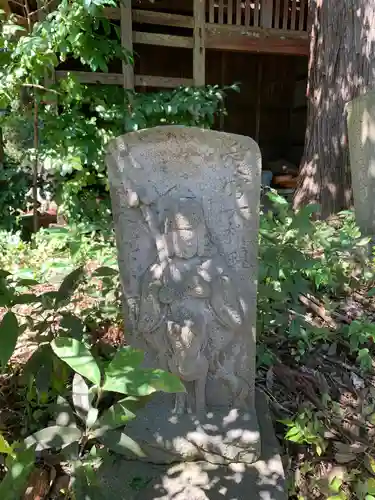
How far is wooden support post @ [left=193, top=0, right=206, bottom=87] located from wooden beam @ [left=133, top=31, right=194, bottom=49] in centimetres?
10

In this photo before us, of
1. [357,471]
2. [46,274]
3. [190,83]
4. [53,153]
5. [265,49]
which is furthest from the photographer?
[265,49]

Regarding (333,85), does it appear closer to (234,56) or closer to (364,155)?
(364,155)

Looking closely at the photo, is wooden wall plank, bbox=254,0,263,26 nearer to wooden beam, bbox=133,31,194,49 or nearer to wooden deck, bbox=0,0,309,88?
wooden deck, bbox=0,0,309,88

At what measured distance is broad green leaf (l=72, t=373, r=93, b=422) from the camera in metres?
1.30

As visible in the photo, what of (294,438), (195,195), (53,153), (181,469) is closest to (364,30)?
(53,153)

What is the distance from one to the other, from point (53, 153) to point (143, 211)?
2454 mm

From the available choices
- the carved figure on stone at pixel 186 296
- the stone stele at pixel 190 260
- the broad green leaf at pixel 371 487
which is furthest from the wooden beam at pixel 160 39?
the broad green leaf at pixel 371 487

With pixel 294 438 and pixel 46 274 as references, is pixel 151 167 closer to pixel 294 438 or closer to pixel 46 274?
pixel 294 438

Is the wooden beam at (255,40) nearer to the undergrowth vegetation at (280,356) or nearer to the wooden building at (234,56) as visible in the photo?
the wooden building at (234,56)

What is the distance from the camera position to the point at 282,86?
8.72 meters

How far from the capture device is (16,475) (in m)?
1.03

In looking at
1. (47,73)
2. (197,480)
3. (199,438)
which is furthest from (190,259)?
(47,73)

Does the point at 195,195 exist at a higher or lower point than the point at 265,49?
lower

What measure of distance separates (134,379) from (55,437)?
411 mm
